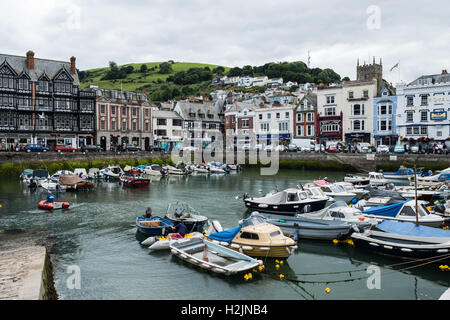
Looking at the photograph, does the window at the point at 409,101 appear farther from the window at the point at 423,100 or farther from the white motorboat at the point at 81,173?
the white motorboat at the point at 81,173

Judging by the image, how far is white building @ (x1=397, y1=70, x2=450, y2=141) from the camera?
6481cm

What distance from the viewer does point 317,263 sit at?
1944 centimetres

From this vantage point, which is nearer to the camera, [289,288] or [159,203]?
[289,288]

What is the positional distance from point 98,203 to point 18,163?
30570 millimetres

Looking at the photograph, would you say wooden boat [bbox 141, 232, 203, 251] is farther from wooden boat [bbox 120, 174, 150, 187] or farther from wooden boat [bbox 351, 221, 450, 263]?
wooden boat [bbox 120, 174, 150, 187]

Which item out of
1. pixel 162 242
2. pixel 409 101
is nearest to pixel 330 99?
pixel 409 101

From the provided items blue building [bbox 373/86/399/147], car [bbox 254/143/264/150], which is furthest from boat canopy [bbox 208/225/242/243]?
car [bbox 254/143/264/150]

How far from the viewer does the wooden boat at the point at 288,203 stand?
29.5m

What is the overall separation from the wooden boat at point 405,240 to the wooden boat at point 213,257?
7.05 m

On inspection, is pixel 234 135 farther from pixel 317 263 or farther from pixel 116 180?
pixel 317 263

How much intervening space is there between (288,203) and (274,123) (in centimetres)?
6020

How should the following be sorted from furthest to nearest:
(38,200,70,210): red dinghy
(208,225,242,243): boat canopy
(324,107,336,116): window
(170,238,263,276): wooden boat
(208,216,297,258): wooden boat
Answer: (324,107,336,116): window → (38,200,70,210): red dinghy → (208,225,242,243): boat canopy → (208,216,297,258): wooden boat → (170,238,263,276): wooden boat

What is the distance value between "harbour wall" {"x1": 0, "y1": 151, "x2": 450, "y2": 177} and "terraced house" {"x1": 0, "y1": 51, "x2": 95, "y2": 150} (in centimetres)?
1240
